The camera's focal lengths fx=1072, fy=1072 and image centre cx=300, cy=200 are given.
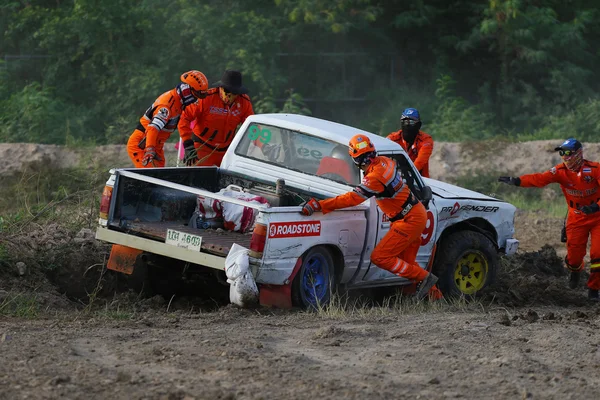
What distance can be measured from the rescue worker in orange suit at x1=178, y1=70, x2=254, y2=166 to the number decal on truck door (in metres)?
2.76

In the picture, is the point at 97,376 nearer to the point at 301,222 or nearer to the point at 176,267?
the point at 301,222

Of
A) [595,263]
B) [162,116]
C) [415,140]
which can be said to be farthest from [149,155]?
[595,263]

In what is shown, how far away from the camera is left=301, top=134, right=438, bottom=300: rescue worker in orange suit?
936 cm

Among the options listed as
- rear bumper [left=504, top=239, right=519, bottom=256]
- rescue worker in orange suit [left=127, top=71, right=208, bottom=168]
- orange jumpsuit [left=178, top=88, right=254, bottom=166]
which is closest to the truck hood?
rear bumper [left=504, top=239, right=519, bottom=256]

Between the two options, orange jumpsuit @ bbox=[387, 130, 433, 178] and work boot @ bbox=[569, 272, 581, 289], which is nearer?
work boot @ bbox=[569, 272, 581, 289]

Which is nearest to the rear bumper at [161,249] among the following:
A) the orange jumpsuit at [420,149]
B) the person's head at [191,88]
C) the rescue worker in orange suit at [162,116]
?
the rescue worker in orange suit at [162,116]

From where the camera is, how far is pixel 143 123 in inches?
463

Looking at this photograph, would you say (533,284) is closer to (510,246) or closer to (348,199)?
(510,246)

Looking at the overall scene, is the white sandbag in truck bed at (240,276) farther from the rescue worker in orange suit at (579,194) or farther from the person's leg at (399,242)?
the rescue worker in orange suit at (579,194)

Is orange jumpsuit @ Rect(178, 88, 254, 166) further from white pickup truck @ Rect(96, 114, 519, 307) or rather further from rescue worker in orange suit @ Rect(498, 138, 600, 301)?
rescue worker in orange suit @ Rect(498, 138, 600, 301)

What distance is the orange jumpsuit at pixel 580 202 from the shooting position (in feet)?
38.1

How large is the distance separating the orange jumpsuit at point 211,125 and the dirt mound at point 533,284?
334 cm

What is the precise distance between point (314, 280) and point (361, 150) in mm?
1211

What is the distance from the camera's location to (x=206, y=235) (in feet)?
30.4
